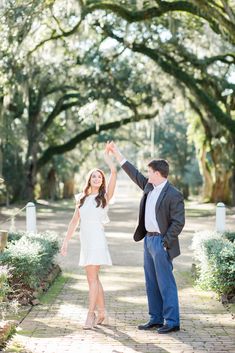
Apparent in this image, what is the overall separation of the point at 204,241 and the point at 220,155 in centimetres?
2396

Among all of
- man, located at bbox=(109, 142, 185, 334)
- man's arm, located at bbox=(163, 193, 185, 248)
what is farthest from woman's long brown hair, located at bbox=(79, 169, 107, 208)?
man's arm, located at bbox=(163, 193, 185, 248)

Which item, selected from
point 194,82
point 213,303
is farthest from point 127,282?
point 194,82

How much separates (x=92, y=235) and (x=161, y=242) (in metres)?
0.77

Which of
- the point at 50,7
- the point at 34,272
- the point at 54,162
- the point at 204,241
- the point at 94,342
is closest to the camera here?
the point at 94,342

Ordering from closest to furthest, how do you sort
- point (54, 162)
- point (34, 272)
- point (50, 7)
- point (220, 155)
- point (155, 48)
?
point (34, 272), point (50, 7), point (155, 48), point (220, 155), point (54, 162)

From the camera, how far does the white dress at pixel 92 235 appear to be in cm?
656

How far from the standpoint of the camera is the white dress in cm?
656

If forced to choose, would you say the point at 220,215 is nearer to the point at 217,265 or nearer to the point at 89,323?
the point at 217,265

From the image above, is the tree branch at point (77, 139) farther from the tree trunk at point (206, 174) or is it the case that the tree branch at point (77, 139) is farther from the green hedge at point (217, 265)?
the green hedge at point (217, 265)

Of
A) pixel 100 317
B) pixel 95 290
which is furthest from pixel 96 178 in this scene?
pixel 100 317

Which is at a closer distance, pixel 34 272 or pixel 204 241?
pixel 34 272

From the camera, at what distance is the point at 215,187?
113ft

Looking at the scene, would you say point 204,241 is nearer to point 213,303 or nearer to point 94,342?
point 213,303

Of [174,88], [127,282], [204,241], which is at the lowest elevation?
[127,282]
